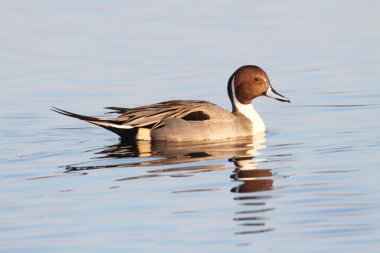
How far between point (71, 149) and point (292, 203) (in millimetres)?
3993

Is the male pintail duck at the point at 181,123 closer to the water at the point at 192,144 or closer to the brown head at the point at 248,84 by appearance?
the water at the point at 192,144

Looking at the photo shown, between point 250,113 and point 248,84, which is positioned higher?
point 248,84

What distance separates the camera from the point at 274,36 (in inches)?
770

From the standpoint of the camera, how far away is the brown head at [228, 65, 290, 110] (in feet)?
48.0

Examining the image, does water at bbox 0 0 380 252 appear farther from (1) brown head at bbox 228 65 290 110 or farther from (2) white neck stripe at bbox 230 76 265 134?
(1) brown head at bbox 228 65 290 110

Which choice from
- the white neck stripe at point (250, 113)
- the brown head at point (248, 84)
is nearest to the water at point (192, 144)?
the white neck stripe at point (250, 113)

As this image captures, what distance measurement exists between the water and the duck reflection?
0.9 inches

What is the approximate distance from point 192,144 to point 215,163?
168 centimetres

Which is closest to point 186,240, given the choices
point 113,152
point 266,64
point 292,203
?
point 292,203

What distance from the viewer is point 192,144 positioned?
1353 cm

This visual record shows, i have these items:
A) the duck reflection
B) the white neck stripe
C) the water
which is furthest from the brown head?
the duck reflection

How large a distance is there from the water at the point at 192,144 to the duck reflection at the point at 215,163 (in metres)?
0.02

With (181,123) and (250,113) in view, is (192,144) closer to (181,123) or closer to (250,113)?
(181,123)

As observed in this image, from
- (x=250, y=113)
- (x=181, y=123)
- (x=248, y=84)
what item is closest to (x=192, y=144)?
(x=181, y=123)
